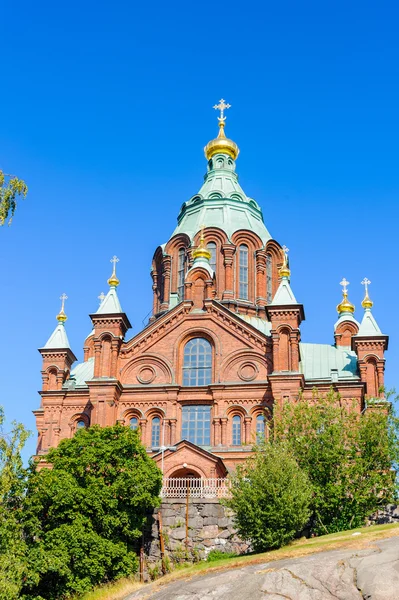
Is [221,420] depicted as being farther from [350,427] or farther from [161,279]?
[161,279]

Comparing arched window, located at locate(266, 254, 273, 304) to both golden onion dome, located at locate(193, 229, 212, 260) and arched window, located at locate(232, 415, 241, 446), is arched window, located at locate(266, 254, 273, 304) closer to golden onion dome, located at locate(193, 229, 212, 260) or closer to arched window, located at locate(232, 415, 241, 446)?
golden onion dome, located at locate(193, 229, 212, 260)

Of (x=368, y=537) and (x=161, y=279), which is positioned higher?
(x=161, y=279)

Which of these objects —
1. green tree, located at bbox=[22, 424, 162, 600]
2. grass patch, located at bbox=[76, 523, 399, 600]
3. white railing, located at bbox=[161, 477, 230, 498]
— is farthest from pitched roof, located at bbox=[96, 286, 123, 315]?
grass patch, located at bbox=[76, 523, 399, 600]

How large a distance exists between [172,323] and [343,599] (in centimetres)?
2887

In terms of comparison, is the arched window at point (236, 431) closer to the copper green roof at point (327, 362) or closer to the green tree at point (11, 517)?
the copper green roof at point (327, 362)

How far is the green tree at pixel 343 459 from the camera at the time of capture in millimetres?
37906

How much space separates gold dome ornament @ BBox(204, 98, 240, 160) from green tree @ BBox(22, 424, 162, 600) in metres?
37.8

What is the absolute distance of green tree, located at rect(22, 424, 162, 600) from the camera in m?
35.4

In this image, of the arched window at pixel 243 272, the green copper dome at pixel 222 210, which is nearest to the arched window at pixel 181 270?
the green copper dome at pixel 222 210

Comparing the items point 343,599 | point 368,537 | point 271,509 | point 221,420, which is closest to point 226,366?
point 221,420

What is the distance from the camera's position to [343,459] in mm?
39031

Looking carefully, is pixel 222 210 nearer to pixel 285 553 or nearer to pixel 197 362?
pixel 197 362

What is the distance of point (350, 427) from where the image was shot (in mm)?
40562

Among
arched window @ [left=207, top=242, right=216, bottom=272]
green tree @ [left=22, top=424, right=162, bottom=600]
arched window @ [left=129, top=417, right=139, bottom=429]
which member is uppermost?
arched window @ [left=207, top=242, right=216, bottom=272]
